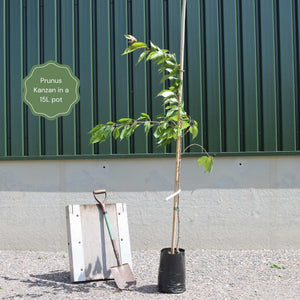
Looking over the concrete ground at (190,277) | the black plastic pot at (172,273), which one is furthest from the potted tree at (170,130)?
the concrete ground at (190,277)

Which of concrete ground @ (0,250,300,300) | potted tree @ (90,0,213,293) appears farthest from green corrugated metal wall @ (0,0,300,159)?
potted tree @ (90,0,213,293)

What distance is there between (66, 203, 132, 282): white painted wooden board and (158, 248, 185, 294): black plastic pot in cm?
69

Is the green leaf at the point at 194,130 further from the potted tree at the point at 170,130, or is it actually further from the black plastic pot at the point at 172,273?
the black plastic pot at the point at 172,273

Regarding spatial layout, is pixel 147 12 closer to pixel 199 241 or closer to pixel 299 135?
pixel 299 135

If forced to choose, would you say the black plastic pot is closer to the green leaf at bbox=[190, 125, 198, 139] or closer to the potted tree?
the potted tree

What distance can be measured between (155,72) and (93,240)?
8.64 feet

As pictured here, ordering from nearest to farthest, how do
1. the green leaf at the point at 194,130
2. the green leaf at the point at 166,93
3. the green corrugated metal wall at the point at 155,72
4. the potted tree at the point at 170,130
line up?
the green leaf at the point at 166,93
the potted tree at the point at 170,130
the green leaf at the point at 194,130
the green corrugated metal wall at the point at 155,72

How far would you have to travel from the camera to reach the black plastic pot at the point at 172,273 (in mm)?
4004

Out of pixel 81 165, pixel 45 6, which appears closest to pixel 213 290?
pixel 81 165

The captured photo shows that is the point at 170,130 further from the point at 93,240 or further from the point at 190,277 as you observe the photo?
the point at 190,277

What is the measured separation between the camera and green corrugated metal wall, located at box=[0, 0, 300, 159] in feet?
18.4

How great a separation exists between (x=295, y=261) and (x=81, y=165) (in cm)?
333

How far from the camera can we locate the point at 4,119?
5.70 metres

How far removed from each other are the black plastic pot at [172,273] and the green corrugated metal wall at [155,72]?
194 cm
